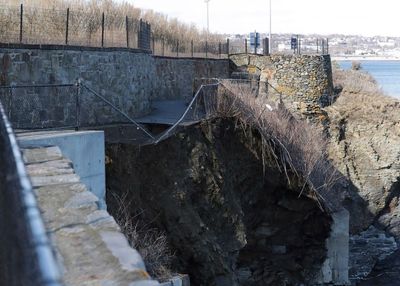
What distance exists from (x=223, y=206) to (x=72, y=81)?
5226mm

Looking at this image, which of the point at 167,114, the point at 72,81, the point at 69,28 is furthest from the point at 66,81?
the point at 167,114

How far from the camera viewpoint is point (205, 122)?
17.9m

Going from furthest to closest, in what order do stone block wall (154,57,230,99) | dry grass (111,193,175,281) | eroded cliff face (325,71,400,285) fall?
eroded cliff face (325,71,400,285)
stone block wall (154,57,230,99)
dry grass (111,193,175,281)

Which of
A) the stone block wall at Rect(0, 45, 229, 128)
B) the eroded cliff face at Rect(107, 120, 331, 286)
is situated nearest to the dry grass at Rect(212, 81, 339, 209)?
the eroded cliff face at Rect(107, 120, 331, 286)

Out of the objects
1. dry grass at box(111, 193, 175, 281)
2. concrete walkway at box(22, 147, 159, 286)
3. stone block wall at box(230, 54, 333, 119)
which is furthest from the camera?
stone block wall at box(230, 54, 333, 119)

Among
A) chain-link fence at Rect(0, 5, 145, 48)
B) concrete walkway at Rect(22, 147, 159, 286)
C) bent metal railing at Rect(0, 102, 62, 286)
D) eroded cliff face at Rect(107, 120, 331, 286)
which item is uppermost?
chain-link fence at Rect(0, 5, 145, 48)

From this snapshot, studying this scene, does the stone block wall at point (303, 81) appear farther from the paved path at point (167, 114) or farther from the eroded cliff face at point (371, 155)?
the paved path at point (167, 114)

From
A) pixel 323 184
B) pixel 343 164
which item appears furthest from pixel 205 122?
pixel 343 164

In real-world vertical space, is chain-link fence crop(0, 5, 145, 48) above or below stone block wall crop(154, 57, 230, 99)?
above

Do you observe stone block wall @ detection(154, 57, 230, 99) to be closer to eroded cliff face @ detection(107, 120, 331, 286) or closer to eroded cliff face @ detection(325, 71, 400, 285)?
eroded cliff face @ detection(107, 120, 331, 286)

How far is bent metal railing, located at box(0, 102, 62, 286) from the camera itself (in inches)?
96.3

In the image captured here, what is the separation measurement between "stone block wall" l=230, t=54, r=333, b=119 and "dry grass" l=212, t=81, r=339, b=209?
832 cm

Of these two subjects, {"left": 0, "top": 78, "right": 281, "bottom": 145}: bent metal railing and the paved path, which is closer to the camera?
{"left": 0, "top": 78, "right": 281, "bottom": 145}: bent metal railing

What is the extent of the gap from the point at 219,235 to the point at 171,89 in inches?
410
